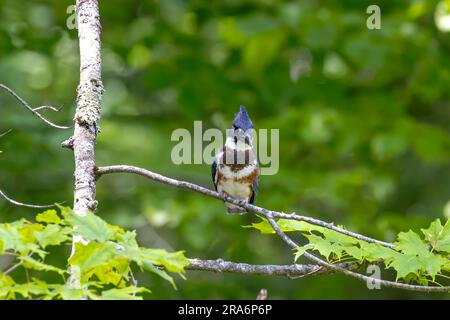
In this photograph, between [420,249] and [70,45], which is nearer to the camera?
[420,249]

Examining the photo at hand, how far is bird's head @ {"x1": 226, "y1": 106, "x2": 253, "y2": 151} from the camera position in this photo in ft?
13.8

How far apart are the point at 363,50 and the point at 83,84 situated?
328cm

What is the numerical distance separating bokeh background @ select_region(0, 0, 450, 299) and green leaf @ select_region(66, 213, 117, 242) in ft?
11.1

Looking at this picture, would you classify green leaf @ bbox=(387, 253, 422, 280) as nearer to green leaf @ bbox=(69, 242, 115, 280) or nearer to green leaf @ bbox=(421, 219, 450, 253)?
green leaf @ bbox=(421, 219, 450, 253)

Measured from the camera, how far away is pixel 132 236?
242 cm

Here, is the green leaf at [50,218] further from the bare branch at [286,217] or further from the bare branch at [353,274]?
the bare branch at [353,274]

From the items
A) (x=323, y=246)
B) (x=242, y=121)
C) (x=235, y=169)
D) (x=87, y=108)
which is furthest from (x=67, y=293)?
(x=235, y=169)

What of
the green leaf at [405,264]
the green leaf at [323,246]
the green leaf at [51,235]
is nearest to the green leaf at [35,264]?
the green leaf at [51,235]

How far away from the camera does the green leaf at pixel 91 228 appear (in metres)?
2.28

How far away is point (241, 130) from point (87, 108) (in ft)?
4.78

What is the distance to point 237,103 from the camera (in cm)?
644

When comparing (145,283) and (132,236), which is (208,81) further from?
(132,236)
